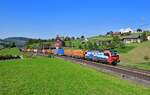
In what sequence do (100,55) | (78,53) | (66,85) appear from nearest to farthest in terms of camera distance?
(66,85) < (100,55) < (78,53)

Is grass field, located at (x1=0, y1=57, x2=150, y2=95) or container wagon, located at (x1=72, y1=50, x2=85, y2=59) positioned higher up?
container wagon, located at (x1=72, y1=50, x2=85, y2=59)

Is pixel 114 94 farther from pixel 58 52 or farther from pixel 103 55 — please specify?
pixel 58 52

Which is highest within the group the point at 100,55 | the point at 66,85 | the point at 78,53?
the point at 78,53

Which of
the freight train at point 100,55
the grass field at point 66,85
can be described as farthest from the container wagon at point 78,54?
the grass field at point 66,85

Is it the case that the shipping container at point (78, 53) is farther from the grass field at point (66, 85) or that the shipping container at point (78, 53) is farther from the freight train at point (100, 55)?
the grass field at point (66, 85)

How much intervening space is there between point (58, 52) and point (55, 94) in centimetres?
12026

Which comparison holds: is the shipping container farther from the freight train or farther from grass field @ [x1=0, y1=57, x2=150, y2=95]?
grass field @ [x1=0, y1=57, x2=150, y2=95]

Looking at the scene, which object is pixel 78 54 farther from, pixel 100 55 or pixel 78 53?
pixel 100 55

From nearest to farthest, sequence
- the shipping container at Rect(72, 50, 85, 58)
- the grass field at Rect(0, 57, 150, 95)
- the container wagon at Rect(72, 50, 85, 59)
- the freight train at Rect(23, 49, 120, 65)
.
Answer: the grass field at Rect(0, 57, 150, 95) → the freight train at Rect(23, 49, 120, 65) → the container wagon at Rect(72, 50, 85, 59) → the shipping container at Rect(72, 50, 85, 58)

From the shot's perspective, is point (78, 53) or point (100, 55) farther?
point (78, 53)

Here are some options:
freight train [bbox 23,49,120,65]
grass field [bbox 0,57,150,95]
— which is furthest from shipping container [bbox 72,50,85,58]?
grass field [bbox 0,57,150,95]

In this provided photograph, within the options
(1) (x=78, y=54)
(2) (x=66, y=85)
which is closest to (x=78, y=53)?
(1) (x=78, y=54)

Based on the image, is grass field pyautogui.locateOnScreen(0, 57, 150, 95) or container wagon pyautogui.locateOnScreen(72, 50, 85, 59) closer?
grass field pyautogui.locateOnScreen(0, 57, 150, 95)

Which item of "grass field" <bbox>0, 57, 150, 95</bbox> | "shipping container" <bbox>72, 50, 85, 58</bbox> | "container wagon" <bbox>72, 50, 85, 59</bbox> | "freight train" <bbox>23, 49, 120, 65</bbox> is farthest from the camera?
"shipping container" <bbox>72, 50, 85, 58</bbox>
